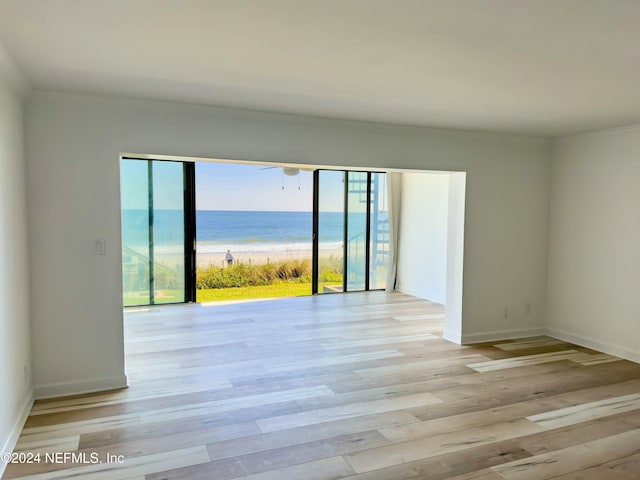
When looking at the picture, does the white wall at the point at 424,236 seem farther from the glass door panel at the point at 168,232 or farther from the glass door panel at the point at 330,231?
the glass door panel at the point at 168,232

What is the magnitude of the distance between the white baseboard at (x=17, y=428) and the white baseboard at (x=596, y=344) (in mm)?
5173

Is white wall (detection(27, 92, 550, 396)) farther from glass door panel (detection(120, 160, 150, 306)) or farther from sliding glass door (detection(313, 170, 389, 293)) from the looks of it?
sliding glass door (detection(313, 170, 389, 293))

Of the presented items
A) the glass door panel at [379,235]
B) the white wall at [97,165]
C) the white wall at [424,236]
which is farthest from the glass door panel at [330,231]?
the white wall at [97,165]

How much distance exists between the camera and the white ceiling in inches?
74.5

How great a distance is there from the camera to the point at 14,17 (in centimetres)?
198

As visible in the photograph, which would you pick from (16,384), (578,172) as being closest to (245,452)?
(16,384)

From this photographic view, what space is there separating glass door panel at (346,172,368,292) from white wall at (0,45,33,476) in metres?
5.74

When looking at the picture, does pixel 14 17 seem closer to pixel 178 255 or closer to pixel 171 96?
pixel 171 96

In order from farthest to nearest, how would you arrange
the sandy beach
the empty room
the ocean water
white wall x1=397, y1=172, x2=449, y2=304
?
the ocean water → the sandy beach → white wall x1=397, y1=172, x2=449, y2=304 → the empty room

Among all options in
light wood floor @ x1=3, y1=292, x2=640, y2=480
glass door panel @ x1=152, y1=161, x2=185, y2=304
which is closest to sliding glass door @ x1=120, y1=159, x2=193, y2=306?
glass door panel @ x1=152, y1=161, x2=185, y2=304

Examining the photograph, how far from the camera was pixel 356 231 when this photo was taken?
8375 millimetres

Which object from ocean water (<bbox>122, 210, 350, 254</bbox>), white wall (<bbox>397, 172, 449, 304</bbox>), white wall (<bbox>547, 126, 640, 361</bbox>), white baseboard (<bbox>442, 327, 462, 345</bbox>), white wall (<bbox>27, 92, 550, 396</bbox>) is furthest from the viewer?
ocean water (<bbox>122, 210, 350, 254</bbox>)

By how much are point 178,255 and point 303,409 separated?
4.51 meters

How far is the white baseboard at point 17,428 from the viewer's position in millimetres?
2487
